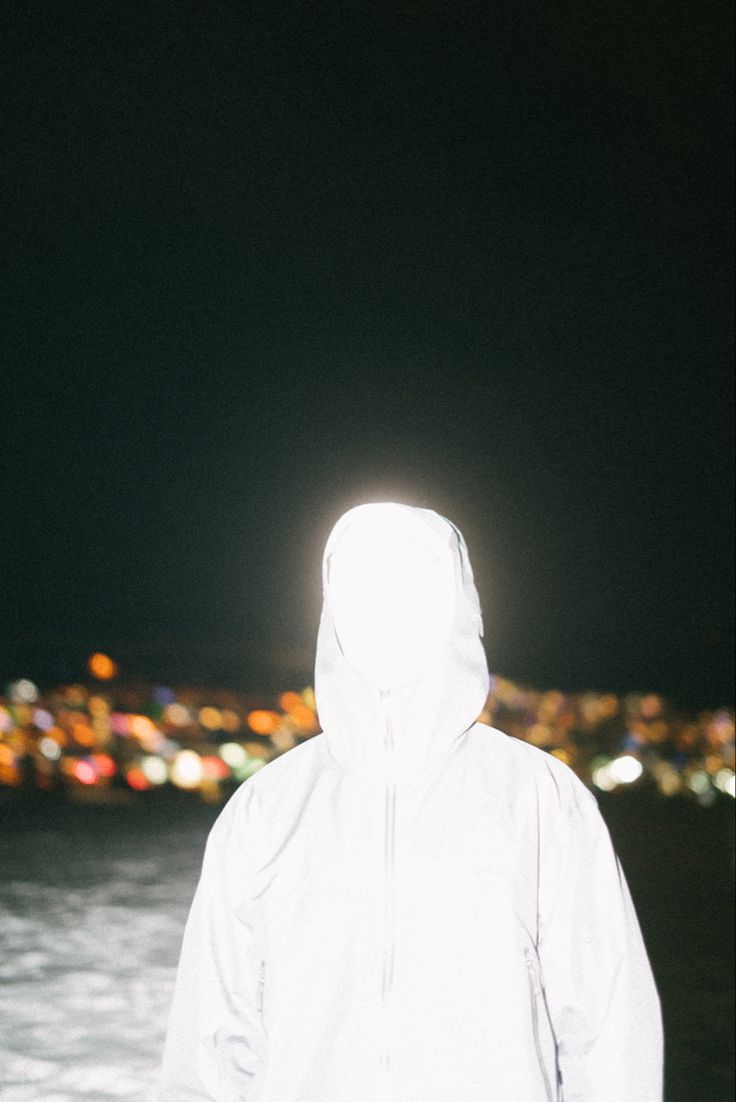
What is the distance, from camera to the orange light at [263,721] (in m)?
28.5

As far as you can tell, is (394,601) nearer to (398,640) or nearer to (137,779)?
(398,640)

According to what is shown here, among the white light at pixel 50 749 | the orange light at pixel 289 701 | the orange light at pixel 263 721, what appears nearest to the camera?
the white light at pixel 50 749

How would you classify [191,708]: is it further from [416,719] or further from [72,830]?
[416,719]

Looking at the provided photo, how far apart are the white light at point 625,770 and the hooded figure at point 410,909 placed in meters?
22.6

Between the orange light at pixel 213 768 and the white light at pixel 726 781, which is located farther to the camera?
the orange light at pixel 213 768

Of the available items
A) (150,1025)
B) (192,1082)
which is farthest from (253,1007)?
(150,1025)

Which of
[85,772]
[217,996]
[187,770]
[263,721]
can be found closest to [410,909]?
[217,996]

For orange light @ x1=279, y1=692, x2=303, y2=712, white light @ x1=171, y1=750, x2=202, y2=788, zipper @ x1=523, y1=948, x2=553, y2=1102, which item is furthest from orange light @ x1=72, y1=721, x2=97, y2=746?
zipper @ x1=523, y1=948, x2=553, y2=1102

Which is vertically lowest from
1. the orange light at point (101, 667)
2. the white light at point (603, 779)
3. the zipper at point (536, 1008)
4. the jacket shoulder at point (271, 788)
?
the zipper at point (536, 1008)

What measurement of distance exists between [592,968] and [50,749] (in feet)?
70.2

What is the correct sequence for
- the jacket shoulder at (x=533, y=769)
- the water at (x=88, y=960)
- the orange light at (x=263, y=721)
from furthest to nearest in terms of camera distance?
the orange light at (x=263, y=721) < the water at (x=88, y=960) < the jacket shoulder at (x=533, y=769)

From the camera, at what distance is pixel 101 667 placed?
32844 mm

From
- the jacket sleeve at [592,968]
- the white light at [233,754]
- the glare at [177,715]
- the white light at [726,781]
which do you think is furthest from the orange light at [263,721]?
the jacket sleeve at [592,968]

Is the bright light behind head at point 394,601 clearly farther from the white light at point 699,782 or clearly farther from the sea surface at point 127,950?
the white light at point 699,782
